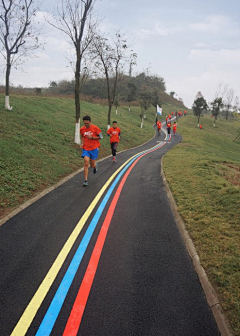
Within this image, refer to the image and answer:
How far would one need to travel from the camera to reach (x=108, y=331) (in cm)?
242

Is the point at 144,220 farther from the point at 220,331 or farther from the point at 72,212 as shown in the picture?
the point at 220,331

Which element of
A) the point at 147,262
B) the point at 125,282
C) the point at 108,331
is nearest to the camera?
the point at 108,331

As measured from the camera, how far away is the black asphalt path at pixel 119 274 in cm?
254

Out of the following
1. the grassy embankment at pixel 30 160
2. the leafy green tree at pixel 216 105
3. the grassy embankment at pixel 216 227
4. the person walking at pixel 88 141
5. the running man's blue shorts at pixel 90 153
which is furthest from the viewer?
the leafy green tree at pixel 216 105

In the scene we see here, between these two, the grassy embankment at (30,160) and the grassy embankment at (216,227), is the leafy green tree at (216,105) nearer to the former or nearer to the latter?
the grassy embankment at (30,160)

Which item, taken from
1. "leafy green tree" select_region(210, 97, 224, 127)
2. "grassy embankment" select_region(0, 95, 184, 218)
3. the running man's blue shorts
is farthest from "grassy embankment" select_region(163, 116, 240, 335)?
"leafy green tree" select_region(210, 97, 224, 127)

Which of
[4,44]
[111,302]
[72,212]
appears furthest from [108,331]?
[4,44]

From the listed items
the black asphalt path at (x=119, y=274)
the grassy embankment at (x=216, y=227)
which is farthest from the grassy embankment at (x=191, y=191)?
the black asphalt path at (x=119, y=274)

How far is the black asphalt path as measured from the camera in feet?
8.33

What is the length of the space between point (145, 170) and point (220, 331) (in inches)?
347

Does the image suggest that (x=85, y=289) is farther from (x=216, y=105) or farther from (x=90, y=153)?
(x=216, y=105)

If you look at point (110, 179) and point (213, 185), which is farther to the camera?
point (110, 179)

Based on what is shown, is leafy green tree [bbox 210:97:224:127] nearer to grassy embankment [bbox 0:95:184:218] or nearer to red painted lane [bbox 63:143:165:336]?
grassy embankment [bbox 0:95:184:218]

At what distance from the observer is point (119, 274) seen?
133 inches
